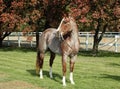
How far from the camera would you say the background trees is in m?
23.6

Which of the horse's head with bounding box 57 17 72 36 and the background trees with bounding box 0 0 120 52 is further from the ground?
the background trees with bounding box 0 0 120 52

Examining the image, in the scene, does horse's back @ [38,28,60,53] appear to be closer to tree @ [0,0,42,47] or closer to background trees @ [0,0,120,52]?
background trees @ [0,0,120,52]

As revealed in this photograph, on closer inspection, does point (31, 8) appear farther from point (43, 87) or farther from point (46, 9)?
point (43, 87)

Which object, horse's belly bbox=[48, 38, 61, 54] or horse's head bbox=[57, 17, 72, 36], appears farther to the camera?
horse's belly bbox=[48, 38, 61, 54]

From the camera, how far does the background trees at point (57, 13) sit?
23609 millimetres

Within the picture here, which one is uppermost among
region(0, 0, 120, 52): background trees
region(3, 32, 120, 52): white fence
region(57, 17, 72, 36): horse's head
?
region(0, 0, 120, 52): background trees

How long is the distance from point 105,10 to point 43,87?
43.8 ft

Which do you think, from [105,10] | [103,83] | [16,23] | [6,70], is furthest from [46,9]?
[103,83]

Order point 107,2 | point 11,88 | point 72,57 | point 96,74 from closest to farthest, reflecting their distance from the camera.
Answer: point 11,88
point 72,57
point 96,74
point 107,2

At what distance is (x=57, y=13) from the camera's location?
1127 inches

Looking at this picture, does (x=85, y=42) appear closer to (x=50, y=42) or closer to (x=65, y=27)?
(x=50, y=42)

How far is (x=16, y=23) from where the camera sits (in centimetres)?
2784

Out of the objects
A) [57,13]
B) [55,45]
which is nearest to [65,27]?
[55,45]

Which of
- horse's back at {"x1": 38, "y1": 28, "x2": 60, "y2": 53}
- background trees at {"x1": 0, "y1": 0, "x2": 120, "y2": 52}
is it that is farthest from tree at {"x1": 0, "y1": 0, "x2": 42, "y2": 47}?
horse's back at {"x1": 38, "y1": 28, "x2": 60, "y2": 53}
